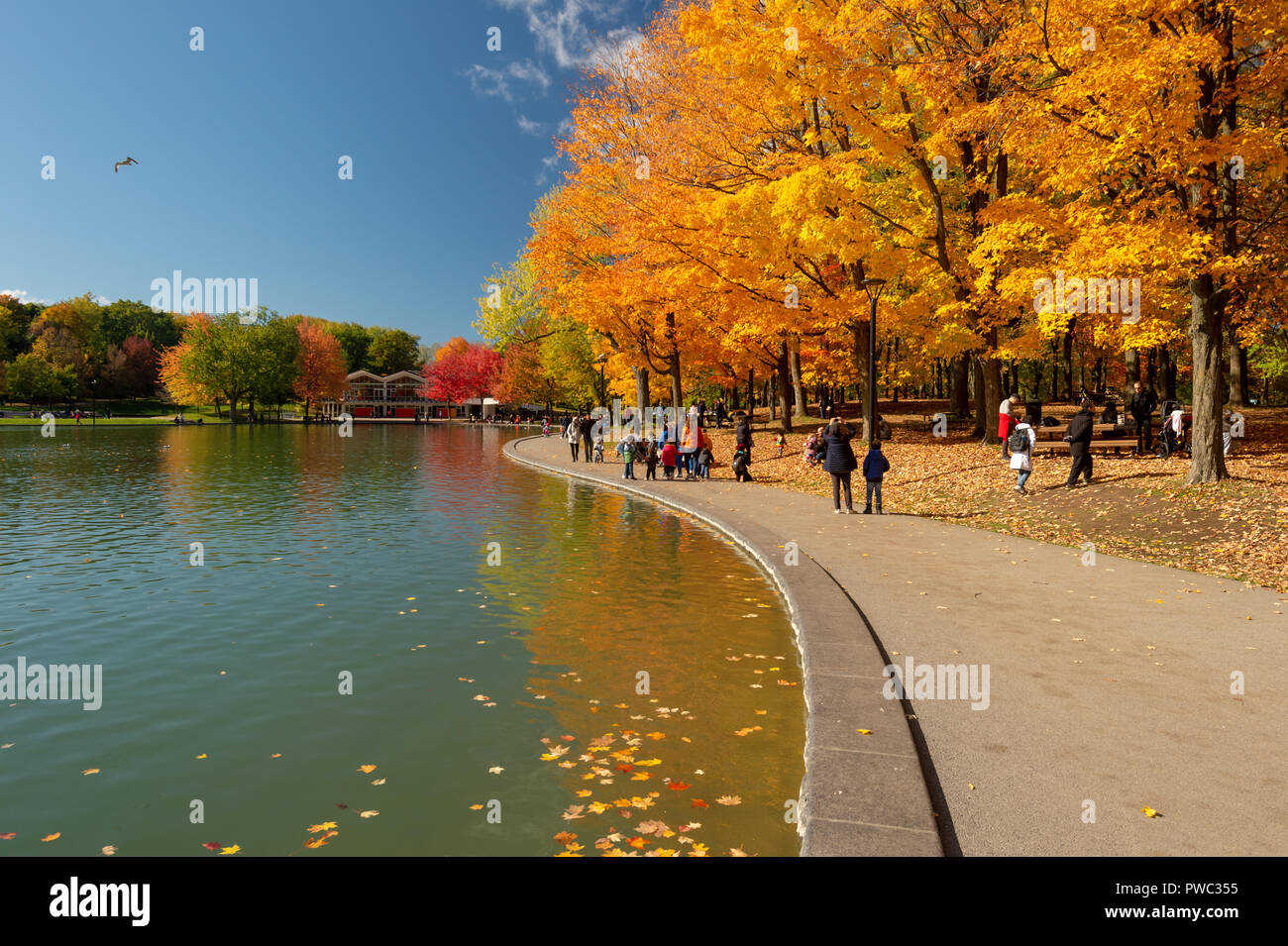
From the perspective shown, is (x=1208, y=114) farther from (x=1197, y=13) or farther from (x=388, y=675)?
(x=388, y=675)

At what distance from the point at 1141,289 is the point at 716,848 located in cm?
1532

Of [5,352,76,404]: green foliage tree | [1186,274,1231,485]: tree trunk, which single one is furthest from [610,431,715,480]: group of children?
[5,352,76,404]: green foliage tree

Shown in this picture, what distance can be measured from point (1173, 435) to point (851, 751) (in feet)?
62.1

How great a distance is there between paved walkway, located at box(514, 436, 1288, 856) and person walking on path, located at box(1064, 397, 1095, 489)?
492 cm

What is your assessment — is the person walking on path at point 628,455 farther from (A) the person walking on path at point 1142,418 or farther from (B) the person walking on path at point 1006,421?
(A) the person walking on path at point 1142,418

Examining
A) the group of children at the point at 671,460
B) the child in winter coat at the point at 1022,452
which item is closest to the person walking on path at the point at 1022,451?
the child in winter coat at the point at 1022,452

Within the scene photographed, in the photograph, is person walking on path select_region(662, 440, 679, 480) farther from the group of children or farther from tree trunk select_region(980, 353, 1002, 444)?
tree trunk select_region(980, 353, 1002, 444)

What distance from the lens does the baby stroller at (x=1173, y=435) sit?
62.6 feet

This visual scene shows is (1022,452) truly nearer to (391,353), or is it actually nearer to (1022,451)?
(1022,451)

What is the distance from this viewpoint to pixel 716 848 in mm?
4398

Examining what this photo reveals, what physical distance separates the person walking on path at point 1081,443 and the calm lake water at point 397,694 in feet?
26.6

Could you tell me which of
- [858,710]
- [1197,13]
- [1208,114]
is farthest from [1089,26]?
[858,710]

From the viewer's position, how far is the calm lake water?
4.78 meters

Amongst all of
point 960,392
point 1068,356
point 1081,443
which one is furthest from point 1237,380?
point 1081,443
